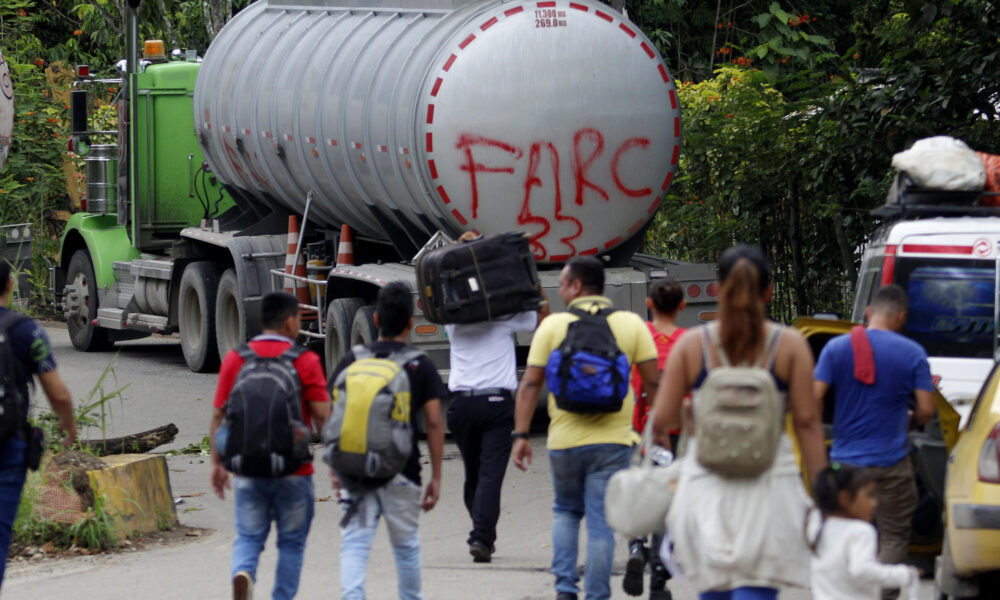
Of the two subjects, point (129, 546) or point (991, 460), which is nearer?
point (991, 460)

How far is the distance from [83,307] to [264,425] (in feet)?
43.1

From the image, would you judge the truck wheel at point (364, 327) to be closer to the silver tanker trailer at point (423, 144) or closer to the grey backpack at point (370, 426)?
the silver tanker trailer at point (423, 144)

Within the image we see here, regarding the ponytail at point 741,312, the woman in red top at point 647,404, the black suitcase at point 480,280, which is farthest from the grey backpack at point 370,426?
the black suitcase at point 480,280

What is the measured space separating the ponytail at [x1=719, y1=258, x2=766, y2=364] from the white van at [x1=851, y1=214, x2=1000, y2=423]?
3.14 metres

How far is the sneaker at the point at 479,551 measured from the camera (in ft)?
26.2

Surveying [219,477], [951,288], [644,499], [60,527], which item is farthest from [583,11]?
[644,499]

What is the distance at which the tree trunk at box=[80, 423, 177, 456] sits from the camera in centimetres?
951

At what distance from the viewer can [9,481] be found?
627 centimetres

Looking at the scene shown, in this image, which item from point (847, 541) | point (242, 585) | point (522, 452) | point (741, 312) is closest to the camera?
point (741, 312)

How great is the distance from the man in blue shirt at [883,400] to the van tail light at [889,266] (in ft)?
3.98

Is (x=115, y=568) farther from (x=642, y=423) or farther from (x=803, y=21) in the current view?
(x=803, y=21)

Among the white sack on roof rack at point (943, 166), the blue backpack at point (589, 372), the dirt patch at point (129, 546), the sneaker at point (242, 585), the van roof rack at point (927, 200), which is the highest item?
the white sack on roof rack at point (943, 166)

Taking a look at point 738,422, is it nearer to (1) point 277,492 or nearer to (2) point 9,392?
(1) point 277,492

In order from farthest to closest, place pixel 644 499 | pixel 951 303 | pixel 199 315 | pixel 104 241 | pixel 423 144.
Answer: pixel 104 241, pixel 199 315, pixel 423 144, pixel 951 303, pixel 644 499
